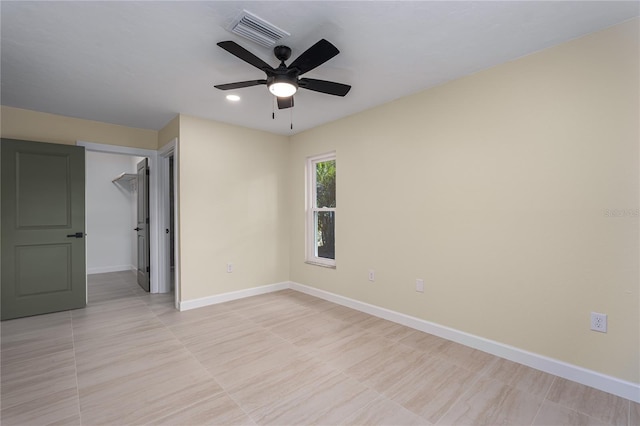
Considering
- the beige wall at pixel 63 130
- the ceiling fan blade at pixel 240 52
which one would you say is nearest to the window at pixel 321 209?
the ceiling fan blade at pixel 240 52

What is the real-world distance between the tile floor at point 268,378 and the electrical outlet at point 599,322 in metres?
0.43

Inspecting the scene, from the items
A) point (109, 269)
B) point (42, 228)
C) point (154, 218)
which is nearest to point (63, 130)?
point (42, 228)

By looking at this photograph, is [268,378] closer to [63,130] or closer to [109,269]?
[63,130]

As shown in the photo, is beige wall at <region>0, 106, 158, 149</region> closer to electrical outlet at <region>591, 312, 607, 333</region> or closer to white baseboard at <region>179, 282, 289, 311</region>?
white baseboard at <region>179, 282, 289, 311</region>

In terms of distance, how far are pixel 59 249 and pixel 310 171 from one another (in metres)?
3.51

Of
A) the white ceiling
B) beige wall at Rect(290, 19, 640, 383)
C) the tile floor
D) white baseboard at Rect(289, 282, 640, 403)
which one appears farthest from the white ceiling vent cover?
white baseboard at Rect(289, 282, 640, 403)

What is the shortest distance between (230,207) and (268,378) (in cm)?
260

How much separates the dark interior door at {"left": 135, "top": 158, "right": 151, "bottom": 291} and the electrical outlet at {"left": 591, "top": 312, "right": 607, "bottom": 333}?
17.7 ft

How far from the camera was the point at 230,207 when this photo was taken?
4270 millimetres

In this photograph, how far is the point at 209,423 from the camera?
1760 millimetres

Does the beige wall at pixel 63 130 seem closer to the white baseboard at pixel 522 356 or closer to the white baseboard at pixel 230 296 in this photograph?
the white baseboard at pixel 230 296

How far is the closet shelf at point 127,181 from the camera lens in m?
6.10

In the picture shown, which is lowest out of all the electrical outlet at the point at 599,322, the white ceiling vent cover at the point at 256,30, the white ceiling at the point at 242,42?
the electrical outlet at the point at 599,322

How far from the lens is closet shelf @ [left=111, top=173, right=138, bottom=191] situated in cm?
Answer: 610
